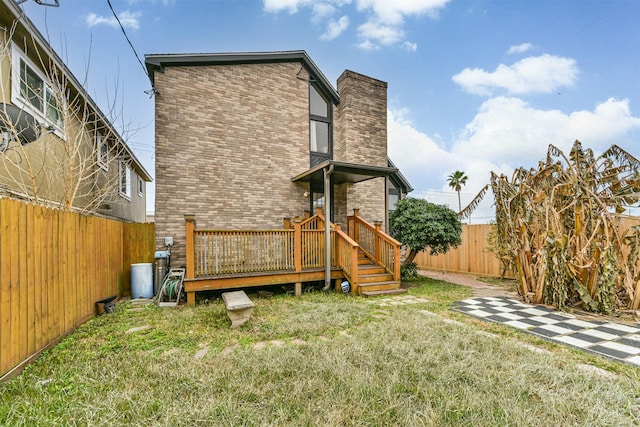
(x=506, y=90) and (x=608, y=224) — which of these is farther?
(x=506, y=90)

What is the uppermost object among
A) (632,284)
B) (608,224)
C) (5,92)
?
(5,92)

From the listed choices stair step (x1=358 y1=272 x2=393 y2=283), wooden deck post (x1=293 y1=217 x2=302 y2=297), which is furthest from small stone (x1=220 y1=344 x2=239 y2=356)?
stair step (x1=358 y1=272 x2=393 y2=283)

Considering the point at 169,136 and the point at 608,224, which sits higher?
the point at 169,136

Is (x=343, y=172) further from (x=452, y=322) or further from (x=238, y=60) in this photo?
(x=238, y=60)

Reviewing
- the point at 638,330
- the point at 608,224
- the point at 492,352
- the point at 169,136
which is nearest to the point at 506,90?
the point at 608,224

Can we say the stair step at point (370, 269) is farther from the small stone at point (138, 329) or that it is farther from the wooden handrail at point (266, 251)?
the small stone at point (138, 329)

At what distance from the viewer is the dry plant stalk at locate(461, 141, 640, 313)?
17.3 ft

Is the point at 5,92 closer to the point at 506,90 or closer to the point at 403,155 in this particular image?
the point at 506,90

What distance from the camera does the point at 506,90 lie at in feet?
35.6

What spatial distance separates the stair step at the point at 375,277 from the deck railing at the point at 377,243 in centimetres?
17

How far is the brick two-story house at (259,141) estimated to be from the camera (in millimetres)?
7727

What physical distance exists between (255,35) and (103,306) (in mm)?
9245

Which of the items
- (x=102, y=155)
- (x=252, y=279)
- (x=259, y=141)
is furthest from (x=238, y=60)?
(x=252, y=279)

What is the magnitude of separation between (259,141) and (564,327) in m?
8.02
